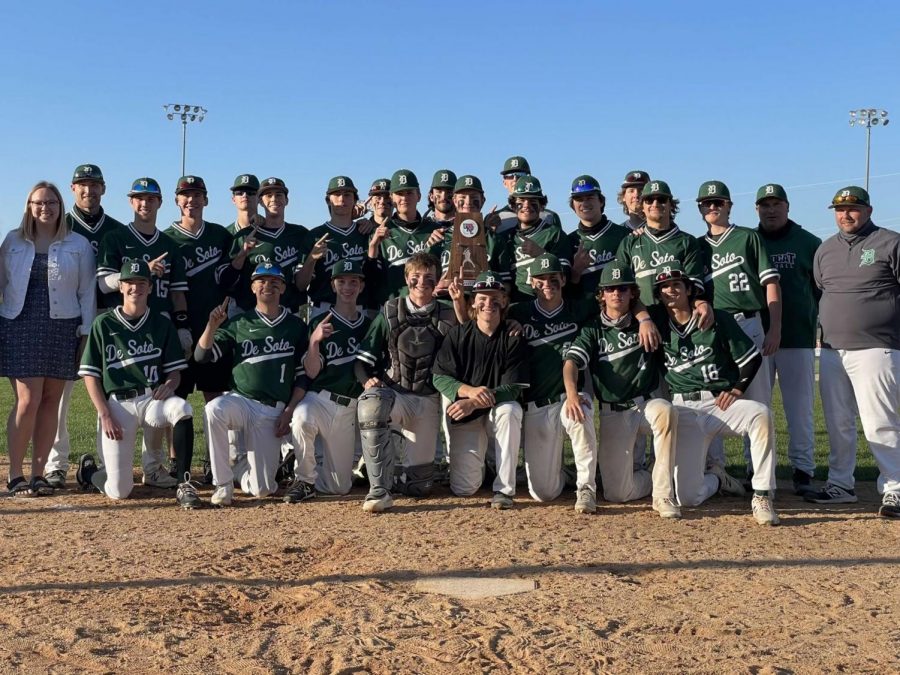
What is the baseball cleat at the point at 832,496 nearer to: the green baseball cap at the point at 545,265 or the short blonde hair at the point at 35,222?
the green baseball cap at the point at 545,265

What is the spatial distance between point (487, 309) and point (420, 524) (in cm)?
163

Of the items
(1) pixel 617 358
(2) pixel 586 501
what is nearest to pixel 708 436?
(1) pixel 617 358

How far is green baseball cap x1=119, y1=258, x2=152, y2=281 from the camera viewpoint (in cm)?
652

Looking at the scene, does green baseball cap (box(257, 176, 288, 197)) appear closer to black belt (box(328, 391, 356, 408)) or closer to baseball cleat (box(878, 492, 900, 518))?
black belt (box(328, 391, 356, 408))

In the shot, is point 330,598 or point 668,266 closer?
point 330,598

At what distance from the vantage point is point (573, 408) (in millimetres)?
6207

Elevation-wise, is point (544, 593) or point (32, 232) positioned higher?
point (32, 232)

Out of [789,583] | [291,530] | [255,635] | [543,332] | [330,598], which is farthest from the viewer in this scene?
[543,332]

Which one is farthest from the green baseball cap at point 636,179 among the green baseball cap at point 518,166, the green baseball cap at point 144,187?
the green baseball cap at point 144,187

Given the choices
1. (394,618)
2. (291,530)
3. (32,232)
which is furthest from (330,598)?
(32,232)

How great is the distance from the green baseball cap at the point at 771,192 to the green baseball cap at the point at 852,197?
612 millimetres

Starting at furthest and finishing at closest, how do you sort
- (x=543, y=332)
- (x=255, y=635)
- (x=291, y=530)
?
(x=543, y=332) → (x=291, y=530) → (x=255, y=635)

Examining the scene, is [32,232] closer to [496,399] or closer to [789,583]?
[496,399]

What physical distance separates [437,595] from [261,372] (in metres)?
2.98
